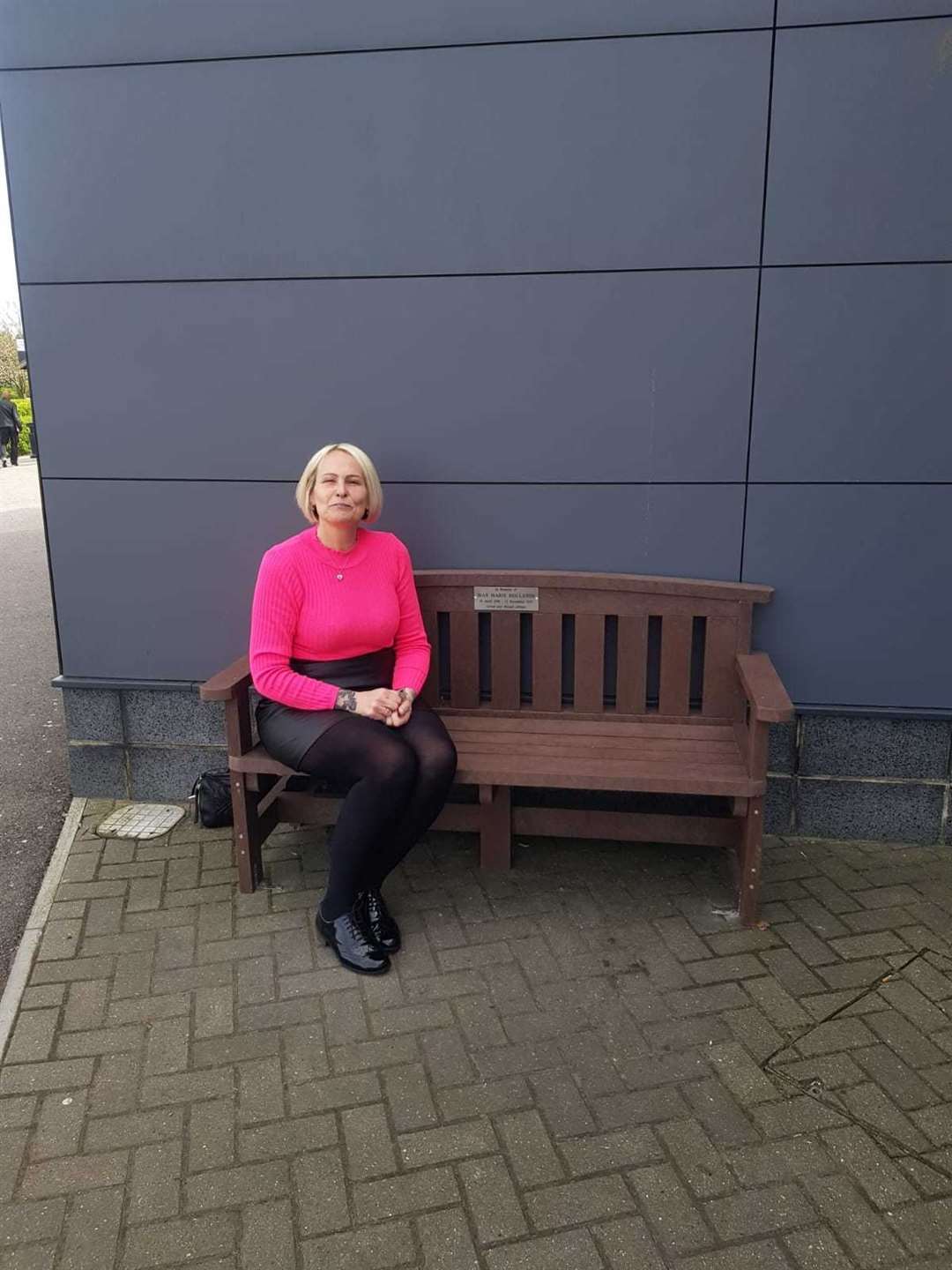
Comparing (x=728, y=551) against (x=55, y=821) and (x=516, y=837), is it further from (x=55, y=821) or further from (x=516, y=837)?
(x=55, y=821)

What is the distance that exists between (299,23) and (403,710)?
2472 mm

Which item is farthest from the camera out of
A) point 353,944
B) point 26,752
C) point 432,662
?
point 26,752

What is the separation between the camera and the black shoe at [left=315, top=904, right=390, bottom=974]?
3.05 metres

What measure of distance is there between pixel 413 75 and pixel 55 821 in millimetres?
3269

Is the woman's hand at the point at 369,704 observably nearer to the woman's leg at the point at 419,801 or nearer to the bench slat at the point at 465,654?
the woman's leg at the point at 419,801

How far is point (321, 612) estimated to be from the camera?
3316 millimetres

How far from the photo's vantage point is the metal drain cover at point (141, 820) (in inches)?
158

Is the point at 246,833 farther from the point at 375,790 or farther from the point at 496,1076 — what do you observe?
the point at 496,1076

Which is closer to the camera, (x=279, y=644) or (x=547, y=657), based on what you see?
(x=279, y=644)

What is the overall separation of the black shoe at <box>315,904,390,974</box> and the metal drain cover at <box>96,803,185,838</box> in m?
1.18

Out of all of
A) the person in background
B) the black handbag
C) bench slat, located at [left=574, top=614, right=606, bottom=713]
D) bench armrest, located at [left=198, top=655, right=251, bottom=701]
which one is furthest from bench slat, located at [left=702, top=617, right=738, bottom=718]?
the person in background

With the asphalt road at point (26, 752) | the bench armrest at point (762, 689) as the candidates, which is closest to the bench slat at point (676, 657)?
the bench armrest at point (762, 689)

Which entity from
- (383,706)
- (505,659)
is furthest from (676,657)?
(383,706)

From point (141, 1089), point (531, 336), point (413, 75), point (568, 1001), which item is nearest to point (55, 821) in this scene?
point (141, 1089)
